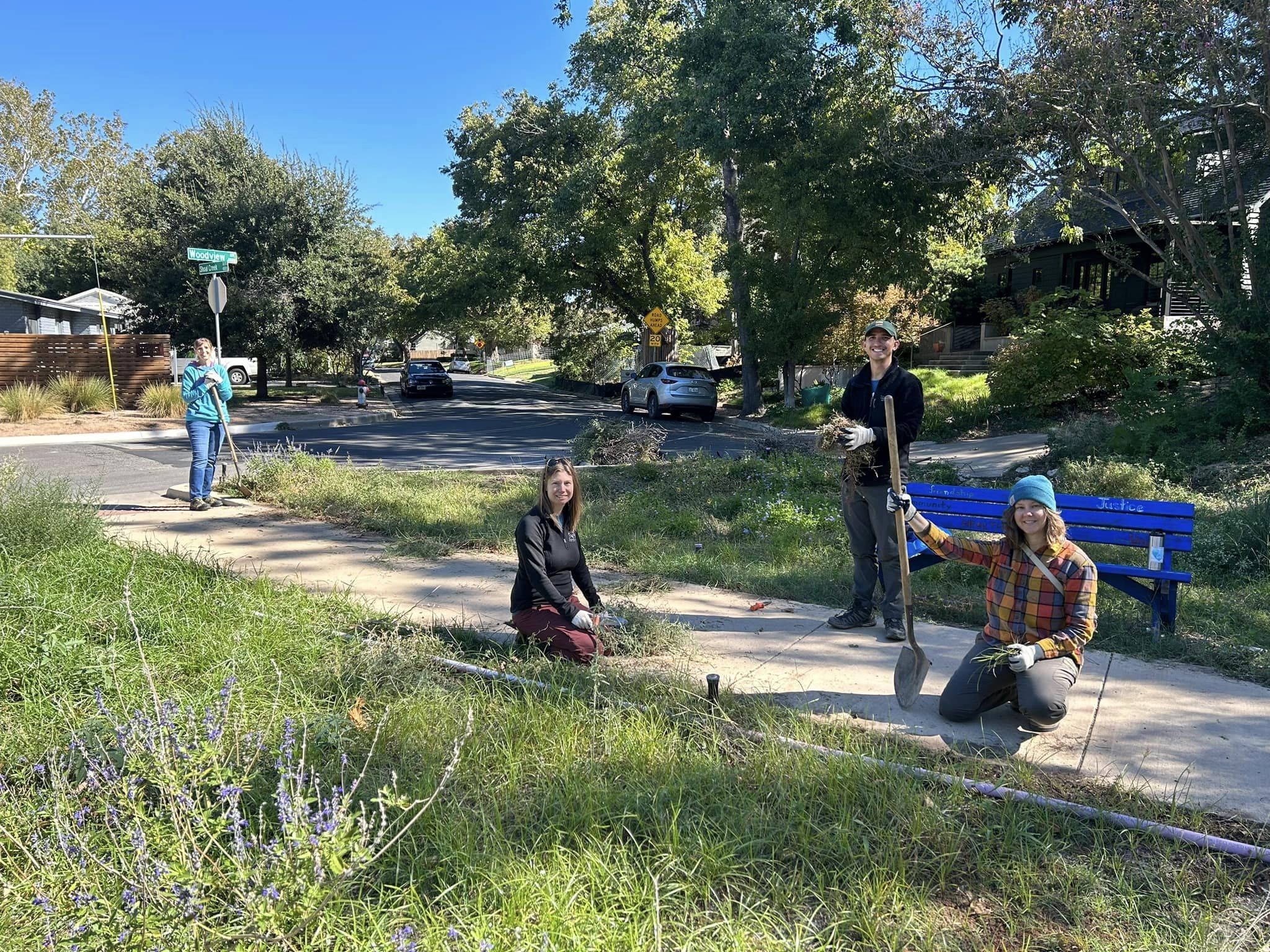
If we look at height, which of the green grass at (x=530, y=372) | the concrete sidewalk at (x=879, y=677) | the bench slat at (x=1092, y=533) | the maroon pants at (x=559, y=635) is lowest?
the concrete sidewalk at (x=879, y=677)

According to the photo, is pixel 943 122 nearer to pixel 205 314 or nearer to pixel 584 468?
pixel 584 468

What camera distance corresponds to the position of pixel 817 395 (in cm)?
2333

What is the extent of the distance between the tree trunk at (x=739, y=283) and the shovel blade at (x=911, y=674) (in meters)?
18.4

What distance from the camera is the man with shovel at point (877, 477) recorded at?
5.19 m

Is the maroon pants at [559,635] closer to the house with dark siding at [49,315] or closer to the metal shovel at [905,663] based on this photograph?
the metal shovel at [905,663]

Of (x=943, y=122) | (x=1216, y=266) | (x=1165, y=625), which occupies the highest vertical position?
(x=943, y=122)

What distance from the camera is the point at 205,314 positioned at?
2695 centimetres

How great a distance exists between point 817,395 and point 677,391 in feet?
12.4

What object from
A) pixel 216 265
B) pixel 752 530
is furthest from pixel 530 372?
pixel 752 530

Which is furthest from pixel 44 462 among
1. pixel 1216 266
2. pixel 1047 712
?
pixel 1216 266

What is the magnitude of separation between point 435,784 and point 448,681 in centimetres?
110

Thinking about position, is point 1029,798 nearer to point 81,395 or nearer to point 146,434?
point 146,434

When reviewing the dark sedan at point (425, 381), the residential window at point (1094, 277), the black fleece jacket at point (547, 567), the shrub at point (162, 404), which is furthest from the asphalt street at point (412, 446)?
the residential window at point (1094, 277)

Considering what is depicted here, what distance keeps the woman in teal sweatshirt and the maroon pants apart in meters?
6.04
